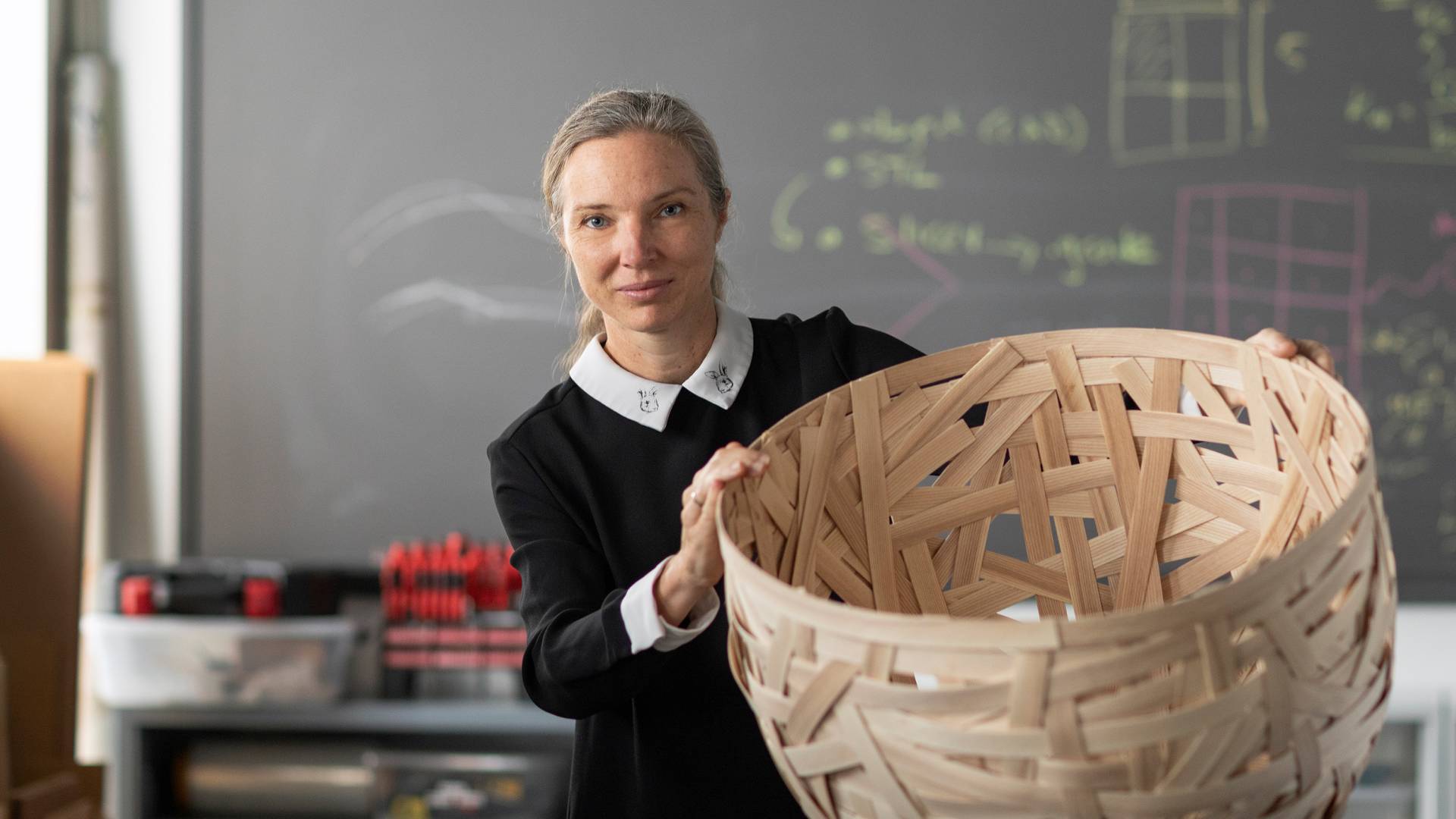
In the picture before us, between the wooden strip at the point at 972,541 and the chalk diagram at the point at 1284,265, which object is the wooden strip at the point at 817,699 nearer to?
the wooden strip at the point at 972,541

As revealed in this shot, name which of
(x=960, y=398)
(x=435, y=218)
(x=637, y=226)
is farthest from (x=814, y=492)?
(x=435, y=218)

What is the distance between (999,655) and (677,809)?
528mm

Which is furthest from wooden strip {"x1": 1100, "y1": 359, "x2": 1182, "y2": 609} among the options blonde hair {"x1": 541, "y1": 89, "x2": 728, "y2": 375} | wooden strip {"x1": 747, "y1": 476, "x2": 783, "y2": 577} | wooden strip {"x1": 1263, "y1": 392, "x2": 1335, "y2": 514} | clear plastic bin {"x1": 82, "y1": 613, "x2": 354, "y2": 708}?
clear plastic bin {"x1": 82, "y1": 613, "x2": 354, "y2": 708}

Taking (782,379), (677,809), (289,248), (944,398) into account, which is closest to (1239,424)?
(944,398)

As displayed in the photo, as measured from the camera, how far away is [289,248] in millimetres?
Result: 2172

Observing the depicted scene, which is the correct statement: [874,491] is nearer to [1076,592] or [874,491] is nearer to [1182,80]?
[1076,592]

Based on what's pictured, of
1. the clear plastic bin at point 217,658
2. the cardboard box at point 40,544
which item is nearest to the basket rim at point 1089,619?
the cardboard box at point 40,544

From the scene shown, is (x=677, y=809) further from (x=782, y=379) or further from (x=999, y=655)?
(x=999, y=655)

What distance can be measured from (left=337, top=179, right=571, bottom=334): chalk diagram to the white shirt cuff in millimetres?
1471

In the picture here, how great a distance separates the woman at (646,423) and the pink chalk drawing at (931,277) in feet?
3.56

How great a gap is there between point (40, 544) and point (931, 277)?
4.51 feet

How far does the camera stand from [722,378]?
96 cm

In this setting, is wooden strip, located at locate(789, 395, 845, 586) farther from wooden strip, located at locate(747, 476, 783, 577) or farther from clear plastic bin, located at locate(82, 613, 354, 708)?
clear plastic bin, located at locate(82, 613, 354, 708)

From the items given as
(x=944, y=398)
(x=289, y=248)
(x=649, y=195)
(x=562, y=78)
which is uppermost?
(x=562, y=78)
